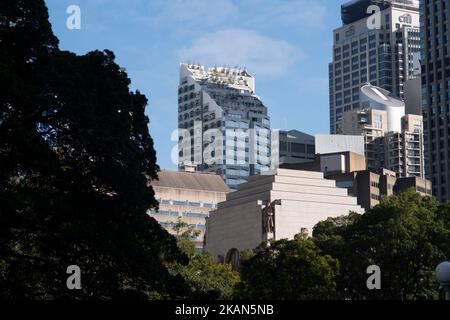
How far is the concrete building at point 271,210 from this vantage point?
165250mm

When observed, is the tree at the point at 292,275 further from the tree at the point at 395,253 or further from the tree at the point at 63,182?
the tree at the point at 63,182

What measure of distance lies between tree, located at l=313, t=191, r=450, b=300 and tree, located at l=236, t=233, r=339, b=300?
2622 millimetres

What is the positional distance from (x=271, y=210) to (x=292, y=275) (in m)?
81.8

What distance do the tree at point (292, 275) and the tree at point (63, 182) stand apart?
3987 centimetres

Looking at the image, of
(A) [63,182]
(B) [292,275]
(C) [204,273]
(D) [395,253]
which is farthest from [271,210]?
(A) [63,182]

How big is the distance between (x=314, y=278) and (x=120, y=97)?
134 feet

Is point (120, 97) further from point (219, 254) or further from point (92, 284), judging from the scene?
Answer: point (219, 254)

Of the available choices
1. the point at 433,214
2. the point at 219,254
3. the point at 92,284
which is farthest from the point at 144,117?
the point at 219,254

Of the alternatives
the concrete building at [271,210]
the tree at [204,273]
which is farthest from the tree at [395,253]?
the concrete building at [271,210]

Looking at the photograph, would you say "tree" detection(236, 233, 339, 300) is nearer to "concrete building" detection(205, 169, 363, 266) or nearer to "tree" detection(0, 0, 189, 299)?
"tree" detection(0, 0, 189, 299)

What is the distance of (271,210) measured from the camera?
165 meters

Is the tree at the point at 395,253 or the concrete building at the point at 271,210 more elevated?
the concrete building at the point at 271,210

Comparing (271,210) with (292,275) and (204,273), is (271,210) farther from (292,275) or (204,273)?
(292,275)
